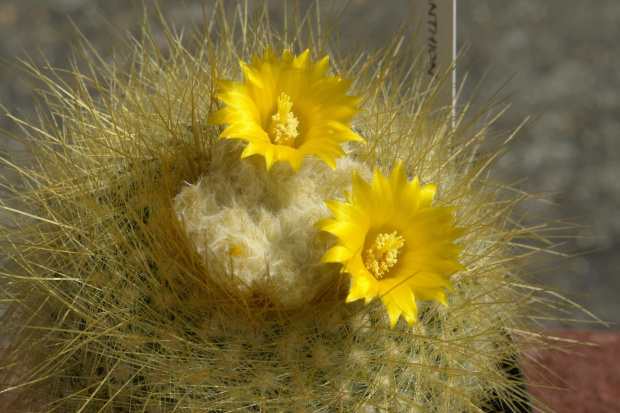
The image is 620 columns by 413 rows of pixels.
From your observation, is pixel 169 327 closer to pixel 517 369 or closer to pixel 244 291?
pixel 244 291

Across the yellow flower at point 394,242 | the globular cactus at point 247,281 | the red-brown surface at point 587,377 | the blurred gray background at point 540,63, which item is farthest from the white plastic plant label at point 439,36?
the blurred gray background at point 540,63

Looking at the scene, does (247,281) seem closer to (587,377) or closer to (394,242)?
(394,242)

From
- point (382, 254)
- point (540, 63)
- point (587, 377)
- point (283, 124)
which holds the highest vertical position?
point (283, 124)

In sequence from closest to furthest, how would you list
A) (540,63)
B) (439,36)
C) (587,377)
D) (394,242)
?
(394,242), (439,36), (587,377), (540,63)

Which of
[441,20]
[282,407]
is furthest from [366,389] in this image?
[441,20]

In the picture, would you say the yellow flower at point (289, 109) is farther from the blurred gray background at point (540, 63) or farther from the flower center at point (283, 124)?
the blurred gray background at point (540, 63)

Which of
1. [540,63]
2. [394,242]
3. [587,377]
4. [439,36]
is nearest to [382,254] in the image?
[394,242]

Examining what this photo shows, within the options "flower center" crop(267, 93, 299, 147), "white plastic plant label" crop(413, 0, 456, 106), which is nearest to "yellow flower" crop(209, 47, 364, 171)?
"flower center" crop(267, 93, 299, 147)
